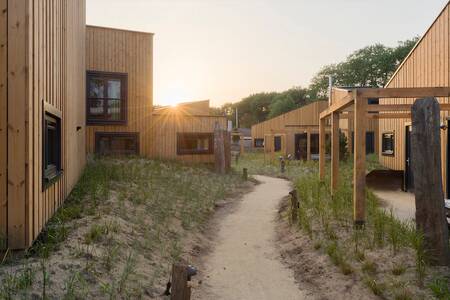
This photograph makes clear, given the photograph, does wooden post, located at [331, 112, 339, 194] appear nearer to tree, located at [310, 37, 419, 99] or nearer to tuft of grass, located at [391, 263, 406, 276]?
tuft of grass, located at [391, 263, 406, 276]

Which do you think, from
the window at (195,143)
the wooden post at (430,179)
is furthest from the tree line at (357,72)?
the wooden post at (430,179)

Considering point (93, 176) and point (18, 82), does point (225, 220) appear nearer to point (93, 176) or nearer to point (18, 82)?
point (93, 176)

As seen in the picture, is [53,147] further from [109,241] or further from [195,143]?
[195,143]

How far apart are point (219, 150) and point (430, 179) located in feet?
44.0

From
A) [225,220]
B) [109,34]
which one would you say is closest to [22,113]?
[225,220]

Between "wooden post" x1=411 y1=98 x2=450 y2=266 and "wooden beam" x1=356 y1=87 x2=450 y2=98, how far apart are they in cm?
170

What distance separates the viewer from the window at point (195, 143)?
18.7m

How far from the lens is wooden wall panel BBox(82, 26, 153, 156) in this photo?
16.7m

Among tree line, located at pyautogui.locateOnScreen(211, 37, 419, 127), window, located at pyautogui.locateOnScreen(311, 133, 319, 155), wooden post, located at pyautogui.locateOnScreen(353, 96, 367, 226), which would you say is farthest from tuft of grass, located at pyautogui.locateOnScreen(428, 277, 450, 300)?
tree line, located at pyautogui.locateOnScreen(211, 37, 419, 127)

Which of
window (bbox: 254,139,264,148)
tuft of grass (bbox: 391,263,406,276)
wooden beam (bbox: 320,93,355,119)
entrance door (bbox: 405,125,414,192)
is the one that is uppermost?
wooden beam (bbox: 320,93,355,119)

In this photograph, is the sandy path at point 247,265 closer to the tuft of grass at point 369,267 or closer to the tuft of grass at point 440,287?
the tuft of grass at point 369,267

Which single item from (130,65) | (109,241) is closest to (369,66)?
(130,65)

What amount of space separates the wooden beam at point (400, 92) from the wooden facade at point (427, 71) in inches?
123

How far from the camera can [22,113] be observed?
4402mm
